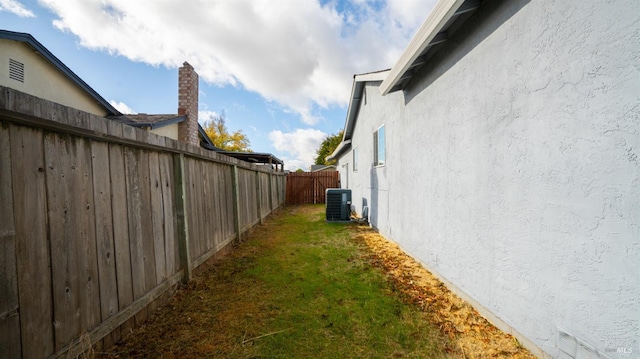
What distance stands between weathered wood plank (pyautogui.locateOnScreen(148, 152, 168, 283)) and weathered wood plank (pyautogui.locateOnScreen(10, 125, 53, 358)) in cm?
115

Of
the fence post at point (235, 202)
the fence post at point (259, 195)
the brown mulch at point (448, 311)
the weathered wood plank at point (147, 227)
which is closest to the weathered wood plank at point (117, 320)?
the weathered wood plank at point (147, 227)

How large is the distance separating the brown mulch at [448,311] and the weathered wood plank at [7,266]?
3.08 meters

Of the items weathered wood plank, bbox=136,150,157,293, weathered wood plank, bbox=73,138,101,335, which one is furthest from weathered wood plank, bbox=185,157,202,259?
weathered wood plank, bbox=73,138,101,335

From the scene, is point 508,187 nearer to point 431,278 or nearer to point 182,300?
point 431,278

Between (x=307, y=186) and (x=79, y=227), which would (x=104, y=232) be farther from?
(x=307, y=186)

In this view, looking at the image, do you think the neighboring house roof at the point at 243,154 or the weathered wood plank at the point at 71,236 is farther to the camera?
the neighboring house roof at the point at 243,154

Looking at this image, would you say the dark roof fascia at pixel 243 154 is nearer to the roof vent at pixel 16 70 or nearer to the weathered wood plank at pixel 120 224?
the roof vent at pixel 16 70

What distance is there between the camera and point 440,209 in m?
3.57

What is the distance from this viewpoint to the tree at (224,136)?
33.4 meters

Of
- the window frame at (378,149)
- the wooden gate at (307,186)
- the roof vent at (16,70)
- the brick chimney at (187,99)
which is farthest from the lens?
the wooden gate at (307,186)

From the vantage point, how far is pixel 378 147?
711 centimetres

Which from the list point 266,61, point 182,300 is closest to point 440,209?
point 182,300

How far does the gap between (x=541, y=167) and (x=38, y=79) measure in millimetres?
13483

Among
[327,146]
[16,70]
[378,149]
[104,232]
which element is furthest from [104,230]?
[327,146]
